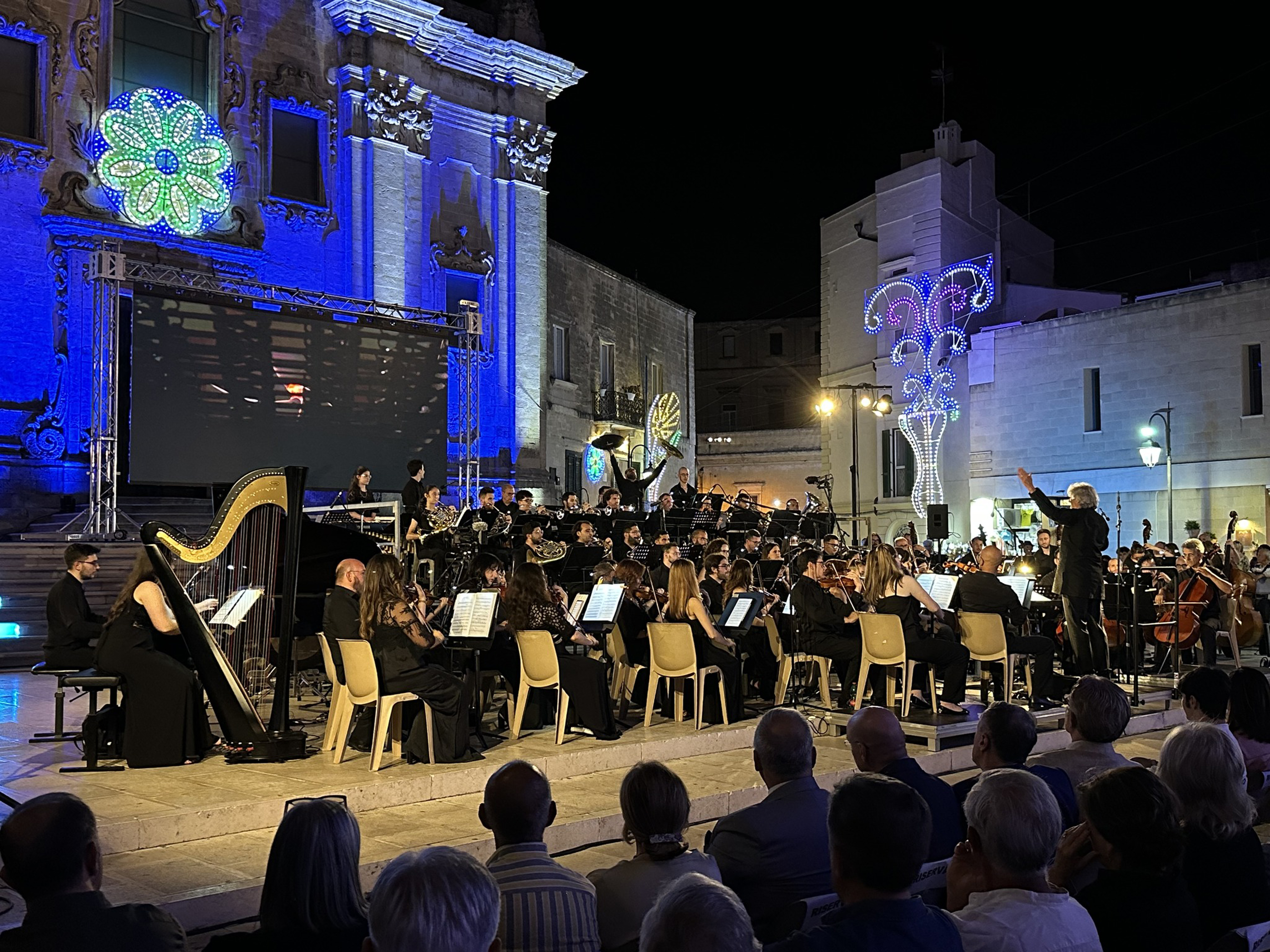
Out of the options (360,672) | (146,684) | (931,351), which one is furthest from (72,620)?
(931,351)

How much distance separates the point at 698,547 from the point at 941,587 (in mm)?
5029

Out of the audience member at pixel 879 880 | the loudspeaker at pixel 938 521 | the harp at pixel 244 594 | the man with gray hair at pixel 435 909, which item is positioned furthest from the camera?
the loudspeaker at pixel 938 521

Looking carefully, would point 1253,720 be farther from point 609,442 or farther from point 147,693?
point 609,442

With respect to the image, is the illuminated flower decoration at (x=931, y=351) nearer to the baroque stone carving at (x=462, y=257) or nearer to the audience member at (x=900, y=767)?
the baroque stone carving at (x=462, y=257)

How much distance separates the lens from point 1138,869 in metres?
3.15

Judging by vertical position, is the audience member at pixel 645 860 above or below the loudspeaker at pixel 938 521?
below

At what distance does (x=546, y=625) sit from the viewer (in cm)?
921

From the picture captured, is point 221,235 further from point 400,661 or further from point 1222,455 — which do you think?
point 1222,455

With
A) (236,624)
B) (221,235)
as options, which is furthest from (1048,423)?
(236,624)

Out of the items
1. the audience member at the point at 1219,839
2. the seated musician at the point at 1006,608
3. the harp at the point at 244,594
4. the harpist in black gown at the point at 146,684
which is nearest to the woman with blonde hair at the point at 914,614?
the seated musician at the point at 1006,608

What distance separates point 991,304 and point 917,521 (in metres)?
5.93

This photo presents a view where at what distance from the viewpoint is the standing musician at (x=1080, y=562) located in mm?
10766

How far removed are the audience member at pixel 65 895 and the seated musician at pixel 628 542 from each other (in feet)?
34.5

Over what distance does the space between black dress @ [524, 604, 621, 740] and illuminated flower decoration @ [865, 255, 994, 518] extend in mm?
20100
